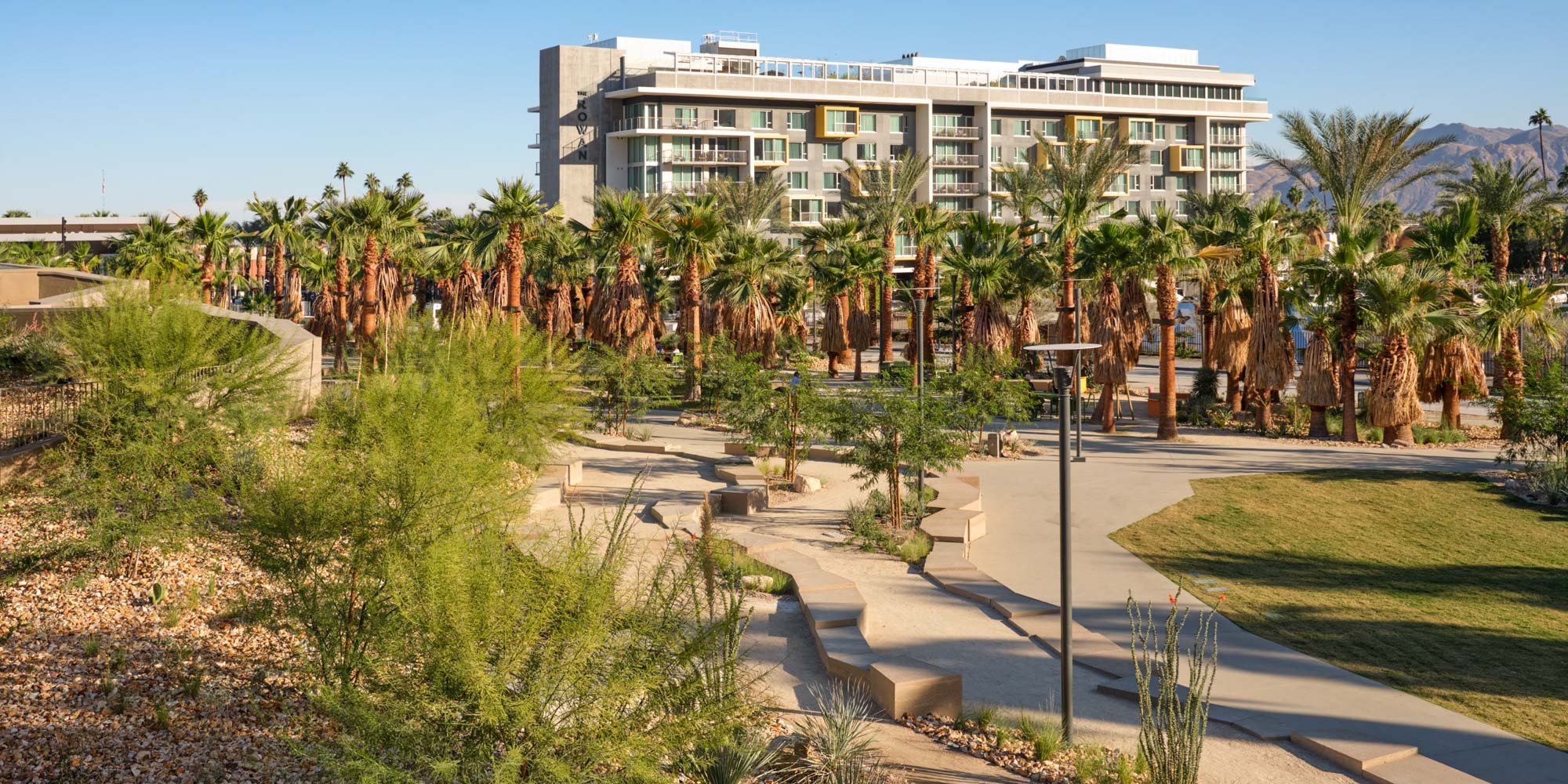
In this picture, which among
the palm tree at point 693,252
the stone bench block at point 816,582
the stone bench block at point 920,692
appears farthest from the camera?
the palm tree at point 693,252

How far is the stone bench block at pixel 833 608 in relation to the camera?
13.1m

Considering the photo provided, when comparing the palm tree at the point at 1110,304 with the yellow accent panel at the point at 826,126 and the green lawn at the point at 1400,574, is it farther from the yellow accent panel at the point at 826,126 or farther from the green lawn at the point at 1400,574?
the yellow accent panel at the point at 826,126

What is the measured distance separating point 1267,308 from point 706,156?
5369cm

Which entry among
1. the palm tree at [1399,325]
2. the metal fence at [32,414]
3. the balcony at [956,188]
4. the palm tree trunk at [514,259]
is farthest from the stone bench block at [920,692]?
the balcony at [956,188]

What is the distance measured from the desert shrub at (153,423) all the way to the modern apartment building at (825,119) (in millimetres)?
60092

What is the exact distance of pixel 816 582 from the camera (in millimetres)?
14695

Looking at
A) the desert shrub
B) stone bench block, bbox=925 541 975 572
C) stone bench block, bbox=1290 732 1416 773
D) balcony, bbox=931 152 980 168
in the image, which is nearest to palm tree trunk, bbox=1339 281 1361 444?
stone bench block, bbox=925 541 975 572

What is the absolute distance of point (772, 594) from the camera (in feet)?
49.5

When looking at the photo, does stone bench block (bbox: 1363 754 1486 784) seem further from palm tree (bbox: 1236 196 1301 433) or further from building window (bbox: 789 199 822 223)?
building window (bbox: 789 199 822 223)

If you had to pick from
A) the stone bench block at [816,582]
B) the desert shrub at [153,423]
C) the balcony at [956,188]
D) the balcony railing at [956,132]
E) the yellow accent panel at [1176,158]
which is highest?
the balcony railing at [956,132]

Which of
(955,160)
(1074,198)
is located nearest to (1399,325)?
(1074,198)

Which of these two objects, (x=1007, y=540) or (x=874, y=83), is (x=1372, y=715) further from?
(x=874, y=83)

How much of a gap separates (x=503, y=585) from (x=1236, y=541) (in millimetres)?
14691

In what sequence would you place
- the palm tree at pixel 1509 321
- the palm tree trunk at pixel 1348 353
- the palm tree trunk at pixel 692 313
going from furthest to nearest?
the palm tree trunk at pixel 692 313 → the palm tree trunk at pixel 1348 353 → the palm tree at pixel 1509 321
